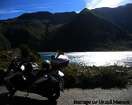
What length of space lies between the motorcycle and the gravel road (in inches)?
15.2

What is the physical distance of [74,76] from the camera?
14.8 m

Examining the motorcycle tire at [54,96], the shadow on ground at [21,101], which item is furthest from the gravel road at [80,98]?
the motorcycle tire at [54,96]

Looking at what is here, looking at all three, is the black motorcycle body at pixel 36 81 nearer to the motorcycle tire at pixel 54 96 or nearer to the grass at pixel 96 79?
the motorcycle tire at pixel 54 96

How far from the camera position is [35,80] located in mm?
10172

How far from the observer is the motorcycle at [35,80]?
10.1 meters

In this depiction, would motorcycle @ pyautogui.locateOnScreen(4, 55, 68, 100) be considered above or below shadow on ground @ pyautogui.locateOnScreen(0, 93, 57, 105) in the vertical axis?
above

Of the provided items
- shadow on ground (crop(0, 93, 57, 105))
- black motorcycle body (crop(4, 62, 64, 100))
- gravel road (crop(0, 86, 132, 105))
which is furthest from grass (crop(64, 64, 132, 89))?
black motorcycle body (crop(4, 62, 64, 100))

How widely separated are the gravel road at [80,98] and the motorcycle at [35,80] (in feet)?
1.27

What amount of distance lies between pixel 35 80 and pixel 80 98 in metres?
1.85

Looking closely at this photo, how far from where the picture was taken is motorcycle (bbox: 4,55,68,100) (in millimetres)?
10055

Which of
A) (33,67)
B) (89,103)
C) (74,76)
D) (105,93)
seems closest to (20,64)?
(33,67)

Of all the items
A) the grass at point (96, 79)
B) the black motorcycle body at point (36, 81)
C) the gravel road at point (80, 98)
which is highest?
the black motorcycle body at point (36, 81)

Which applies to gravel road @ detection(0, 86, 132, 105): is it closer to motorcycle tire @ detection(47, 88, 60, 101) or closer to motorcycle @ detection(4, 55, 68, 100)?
motorcycle tire @ detection(47, 88, 60, 101)

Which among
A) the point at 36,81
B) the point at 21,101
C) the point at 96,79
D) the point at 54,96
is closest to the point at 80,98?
the point at 54,96
